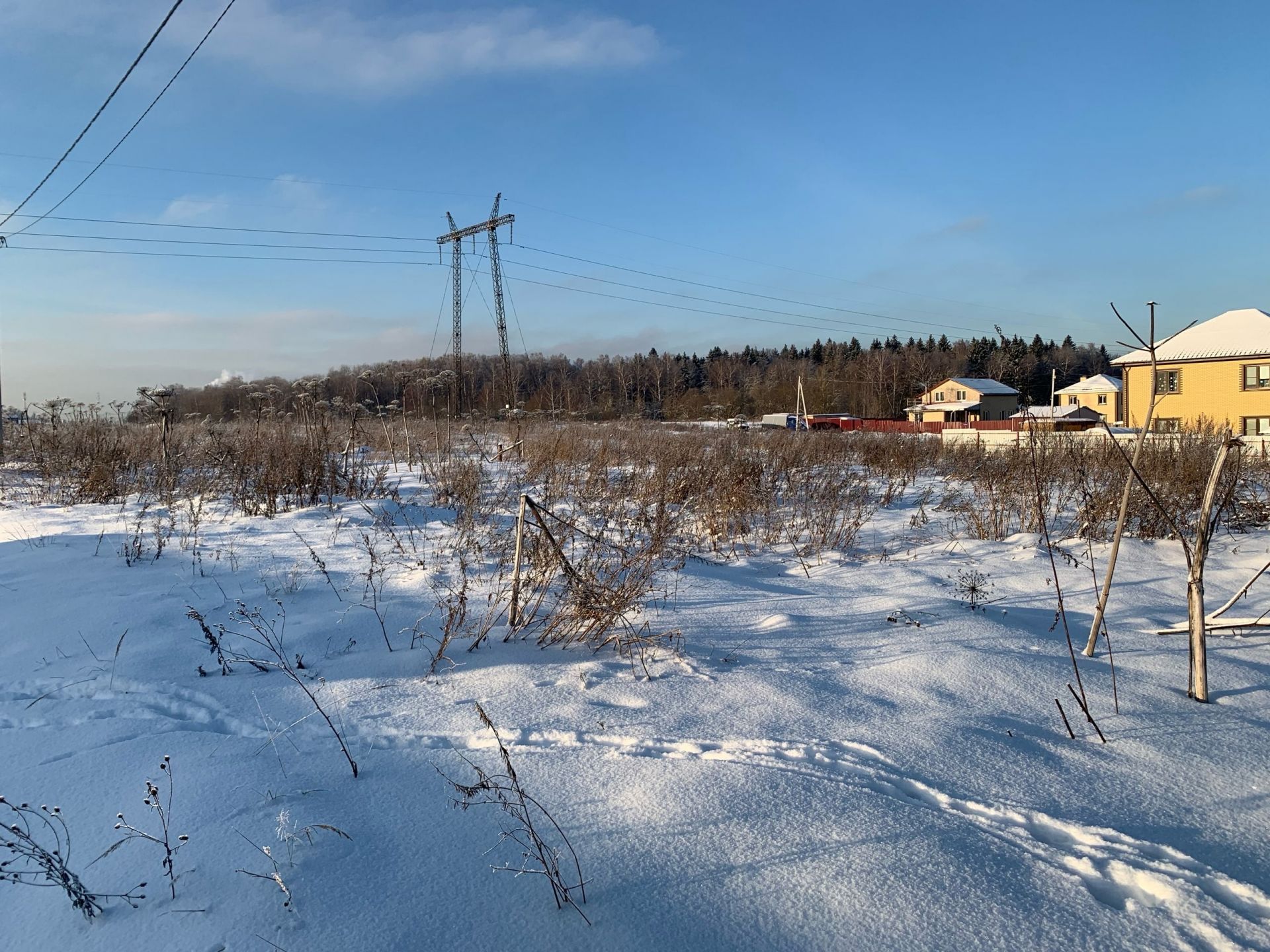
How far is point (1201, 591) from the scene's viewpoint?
2.90m

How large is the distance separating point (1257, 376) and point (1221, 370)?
1173mm

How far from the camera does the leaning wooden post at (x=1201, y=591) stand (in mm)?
2843

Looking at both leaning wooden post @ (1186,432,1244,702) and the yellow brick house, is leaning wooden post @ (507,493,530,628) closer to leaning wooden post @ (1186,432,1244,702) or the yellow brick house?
leaning wooden post @ (1186,432,1244,702)

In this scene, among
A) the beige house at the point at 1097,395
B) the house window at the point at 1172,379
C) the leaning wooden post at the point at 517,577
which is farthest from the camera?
the beige house at the point at 1097,395

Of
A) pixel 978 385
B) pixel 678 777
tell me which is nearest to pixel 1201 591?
pixel 678 777

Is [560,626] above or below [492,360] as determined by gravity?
below

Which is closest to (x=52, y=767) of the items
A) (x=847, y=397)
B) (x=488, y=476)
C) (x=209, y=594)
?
(x=209, y=594)

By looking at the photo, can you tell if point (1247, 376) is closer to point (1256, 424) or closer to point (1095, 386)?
point (1256, 424)

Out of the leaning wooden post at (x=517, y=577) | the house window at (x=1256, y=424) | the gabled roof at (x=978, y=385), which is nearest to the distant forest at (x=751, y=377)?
the gabled roof at (x=978, y=385)

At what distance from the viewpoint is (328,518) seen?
6539 millimetres

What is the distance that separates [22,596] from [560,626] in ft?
11.1

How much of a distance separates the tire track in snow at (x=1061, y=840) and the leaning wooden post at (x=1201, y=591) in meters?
1.35

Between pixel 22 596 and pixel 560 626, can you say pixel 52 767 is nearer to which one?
pixel 560 626

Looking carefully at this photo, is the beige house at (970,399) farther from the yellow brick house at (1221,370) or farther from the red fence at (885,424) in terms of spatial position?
the yellow brick house at (1221,370)
